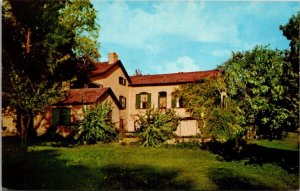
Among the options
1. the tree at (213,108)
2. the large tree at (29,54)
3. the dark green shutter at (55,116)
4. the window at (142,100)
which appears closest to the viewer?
the large tree at (29,54)

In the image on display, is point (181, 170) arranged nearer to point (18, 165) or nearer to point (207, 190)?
point (207, 190)

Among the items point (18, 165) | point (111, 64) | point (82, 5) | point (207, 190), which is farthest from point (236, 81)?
point (111, 64)

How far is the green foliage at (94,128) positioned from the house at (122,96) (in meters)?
3.22

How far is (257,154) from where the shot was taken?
19797mm

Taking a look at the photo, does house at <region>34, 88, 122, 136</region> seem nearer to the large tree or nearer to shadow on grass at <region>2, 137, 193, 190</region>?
the large tree

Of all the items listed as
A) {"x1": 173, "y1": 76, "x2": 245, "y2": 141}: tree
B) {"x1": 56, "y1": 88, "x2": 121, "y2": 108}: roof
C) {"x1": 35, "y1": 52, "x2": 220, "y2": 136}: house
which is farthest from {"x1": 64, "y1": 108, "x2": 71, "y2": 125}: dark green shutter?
{"x1": 173, "y1": 76, "x2": 245, "y2": 141}: tree

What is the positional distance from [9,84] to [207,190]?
11.2 m

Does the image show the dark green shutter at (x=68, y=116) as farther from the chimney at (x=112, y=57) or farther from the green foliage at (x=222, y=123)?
the green foliage at (x=222, y=123)

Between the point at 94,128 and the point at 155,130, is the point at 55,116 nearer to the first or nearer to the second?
the point at 94,128

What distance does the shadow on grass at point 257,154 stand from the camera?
53.8 feet

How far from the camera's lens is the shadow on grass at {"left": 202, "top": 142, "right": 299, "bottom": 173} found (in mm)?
16391

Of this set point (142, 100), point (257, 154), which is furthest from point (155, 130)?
point (142, 100)

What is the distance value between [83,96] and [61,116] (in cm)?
247

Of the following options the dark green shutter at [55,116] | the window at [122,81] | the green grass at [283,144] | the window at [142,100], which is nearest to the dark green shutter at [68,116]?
the dark green shutter at [55,116]
